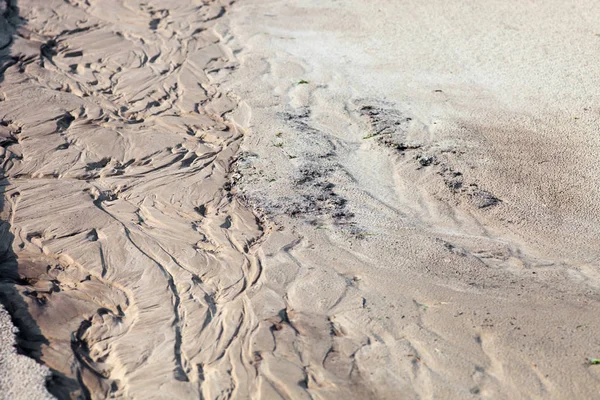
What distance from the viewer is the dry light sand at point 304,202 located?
3.24 metres

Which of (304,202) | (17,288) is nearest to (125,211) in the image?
(17,288)

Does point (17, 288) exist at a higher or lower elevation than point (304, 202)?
lower

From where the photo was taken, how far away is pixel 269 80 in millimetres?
6012

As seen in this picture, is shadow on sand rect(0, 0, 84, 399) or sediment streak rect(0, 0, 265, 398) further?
sediment streak rect(0, 0, 265, 398)

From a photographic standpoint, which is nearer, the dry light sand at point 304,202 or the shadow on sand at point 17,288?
the shadow on sand at point 17,288

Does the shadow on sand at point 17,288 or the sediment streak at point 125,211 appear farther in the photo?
the sediment streak at point 125,211

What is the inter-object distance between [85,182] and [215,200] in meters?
0.97

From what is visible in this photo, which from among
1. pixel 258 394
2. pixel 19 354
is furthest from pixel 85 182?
pixel 258 394

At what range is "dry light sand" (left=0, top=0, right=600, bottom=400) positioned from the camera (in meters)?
3.24

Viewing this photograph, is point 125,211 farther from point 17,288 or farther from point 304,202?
point 304,202

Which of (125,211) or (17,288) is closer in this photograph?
(17,288)

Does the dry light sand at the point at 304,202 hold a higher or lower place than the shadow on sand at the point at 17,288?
higher

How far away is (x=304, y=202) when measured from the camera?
14.6 feet

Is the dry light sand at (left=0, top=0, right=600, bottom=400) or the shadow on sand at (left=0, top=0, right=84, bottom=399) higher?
the dry light sand at (left=0, top=0, right=600, bottom=400)
